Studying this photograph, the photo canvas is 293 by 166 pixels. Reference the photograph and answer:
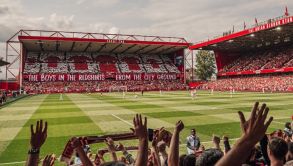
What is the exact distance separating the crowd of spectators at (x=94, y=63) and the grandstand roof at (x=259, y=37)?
15811 millimetres

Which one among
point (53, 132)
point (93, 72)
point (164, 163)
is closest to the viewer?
point (164, 163)

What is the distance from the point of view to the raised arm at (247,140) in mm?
2100

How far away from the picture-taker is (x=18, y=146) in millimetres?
12633

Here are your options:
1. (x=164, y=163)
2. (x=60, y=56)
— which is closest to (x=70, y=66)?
(x=60, y=56)

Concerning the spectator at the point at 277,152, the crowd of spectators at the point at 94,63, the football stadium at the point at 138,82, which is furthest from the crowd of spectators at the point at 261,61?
the spectator at the point at 277,152

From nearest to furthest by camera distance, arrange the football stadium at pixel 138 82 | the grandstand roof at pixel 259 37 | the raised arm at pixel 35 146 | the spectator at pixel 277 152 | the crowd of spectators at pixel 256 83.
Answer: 1. the spectator at pixel 277 152
2. the raised arm at pixel 35 146
3. the football stadium at pixel 138 82
4. the grandstand roof at pixel 259 37
5. the crowd of spectators at pixel 256 83

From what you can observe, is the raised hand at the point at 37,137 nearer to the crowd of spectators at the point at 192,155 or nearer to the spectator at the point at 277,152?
the crowd of spectators at the point at 192,155

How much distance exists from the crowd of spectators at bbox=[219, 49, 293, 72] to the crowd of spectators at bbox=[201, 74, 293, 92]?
211cm

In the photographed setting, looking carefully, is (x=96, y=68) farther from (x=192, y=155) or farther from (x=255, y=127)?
(x=255, y=127)

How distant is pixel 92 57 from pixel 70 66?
24.6ft

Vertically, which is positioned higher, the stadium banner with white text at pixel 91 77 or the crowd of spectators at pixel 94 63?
the crowd of spectators at pixel 94 63

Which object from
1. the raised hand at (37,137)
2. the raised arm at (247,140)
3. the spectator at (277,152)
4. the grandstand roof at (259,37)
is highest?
the grandstand roof at (259,37)

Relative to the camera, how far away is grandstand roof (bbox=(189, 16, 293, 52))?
1864 inches

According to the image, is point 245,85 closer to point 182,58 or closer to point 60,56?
point 182,58
